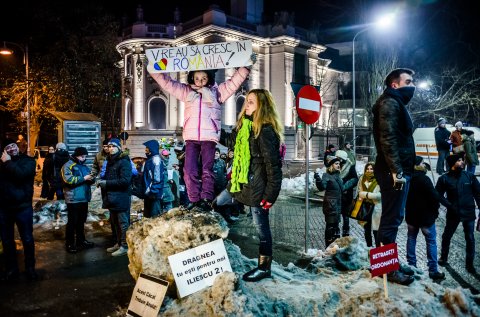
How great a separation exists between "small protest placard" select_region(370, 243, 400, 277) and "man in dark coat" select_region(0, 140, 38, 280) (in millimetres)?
5244

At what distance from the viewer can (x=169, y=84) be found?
5.36 m

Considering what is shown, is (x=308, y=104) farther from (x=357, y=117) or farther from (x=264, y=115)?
(x=357, y=117)

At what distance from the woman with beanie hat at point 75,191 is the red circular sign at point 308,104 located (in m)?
4.42

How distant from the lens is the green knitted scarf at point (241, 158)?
4.47 m

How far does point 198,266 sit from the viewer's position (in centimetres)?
446

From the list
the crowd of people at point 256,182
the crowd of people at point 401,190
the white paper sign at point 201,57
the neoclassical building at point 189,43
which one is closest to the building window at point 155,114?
the neoclassical building at point 189,43

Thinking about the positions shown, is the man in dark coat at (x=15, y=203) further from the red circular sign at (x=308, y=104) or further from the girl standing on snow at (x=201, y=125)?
the red circular sign at (x=308, y=104)

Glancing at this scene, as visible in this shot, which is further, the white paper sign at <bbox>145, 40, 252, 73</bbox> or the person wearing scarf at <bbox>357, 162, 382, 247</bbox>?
the person wearing scarf at <bbox>357, 162, 382, 247</bbox>

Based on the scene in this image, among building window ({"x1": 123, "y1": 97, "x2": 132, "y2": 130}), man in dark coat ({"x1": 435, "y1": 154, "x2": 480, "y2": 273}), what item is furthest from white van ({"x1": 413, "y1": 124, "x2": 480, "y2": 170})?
building window ({"x1": 123, "y1": 97, "x2": 132, "y2": 130})

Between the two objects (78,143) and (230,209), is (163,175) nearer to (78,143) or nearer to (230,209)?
(230,209)

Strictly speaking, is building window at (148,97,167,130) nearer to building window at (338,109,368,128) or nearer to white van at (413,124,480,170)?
building window at (338,109,368,128)

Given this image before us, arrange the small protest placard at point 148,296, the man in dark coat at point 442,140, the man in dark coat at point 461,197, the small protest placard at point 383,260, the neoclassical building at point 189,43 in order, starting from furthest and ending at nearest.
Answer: the neoclassical building at point 189,43
the man in dark coat at point 442,140
the man in dark coat at point 461,197
the small protest placard at point 148,296
the small protest placard at point 383,260

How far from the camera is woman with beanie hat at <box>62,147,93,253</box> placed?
26.6 ft

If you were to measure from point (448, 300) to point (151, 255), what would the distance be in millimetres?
3129
